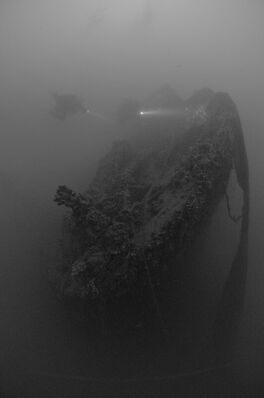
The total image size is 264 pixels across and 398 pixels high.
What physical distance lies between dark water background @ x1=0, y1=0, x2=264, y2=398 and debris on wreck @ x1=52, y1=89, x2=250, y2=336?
78mm

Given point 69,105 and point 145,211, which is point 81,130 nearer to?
point 69,105

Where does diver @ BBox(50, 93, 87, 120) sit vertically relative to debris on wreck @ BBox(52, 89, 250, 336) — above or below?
above

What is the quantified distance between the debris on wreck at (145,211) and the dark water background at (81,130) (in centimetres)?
8

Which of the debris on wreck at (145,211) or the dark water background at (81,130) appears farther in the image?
the dark water background at (81,130)

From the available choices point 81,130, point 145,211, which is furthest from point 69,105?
point 145,211

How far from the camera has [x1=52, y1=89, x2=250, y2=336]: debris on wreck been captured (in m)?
0.53

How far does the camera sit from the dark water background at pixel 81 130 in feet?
2.16

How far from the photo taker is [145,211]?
57 centimetres

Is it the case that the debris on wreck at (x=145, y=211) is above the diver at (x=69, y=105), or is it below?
below

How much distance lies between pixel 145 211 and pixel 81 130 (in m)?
0.26

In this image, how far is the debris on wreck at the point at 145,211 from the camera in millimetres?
526

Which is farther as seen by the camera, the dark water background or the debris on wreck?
the dark water background

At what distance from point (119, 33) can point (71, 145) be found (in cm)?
28

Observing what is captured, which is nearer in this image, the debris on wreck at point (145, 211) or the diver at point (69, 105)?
the debris on wreck at point (145, 211)
